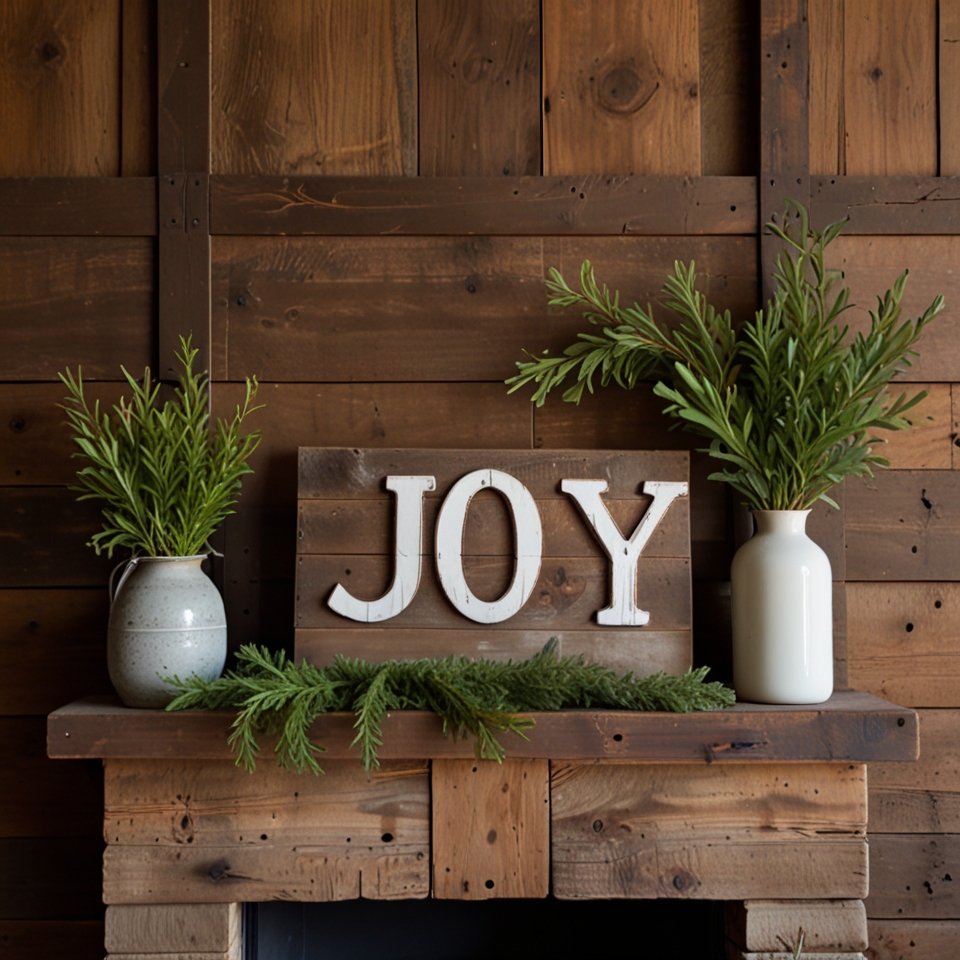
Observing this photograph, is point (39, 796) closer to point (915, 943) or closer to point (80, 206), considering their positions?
point (80, 206)

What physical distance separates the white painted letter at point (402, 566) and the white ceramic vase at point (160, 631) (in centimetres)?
18

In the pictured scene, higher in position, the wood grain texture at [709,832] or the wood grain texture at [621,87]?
the wood grain texture at [621,87]

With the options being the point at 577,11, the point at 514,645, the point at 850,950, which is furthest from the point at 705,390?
the point at 850,950

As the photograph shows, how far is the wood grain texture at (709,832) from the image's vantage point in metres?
1.09

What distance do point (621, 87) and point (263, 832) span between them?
123cm

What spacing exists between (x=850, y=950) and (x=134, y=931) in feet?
3.08

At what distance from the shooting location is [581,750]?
1046 mm

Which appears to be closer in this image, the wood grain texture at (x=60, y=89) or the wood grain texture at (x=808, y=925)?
the wood grain texture at (x=808, y=925)

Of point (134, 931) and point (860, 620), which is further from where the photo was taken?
→ point (860, 620)

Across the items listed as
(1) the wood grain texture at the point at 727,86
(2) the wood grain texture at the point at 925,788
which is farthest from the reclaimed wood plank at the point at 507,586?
(1) the wood grain texture at the point at 727,86

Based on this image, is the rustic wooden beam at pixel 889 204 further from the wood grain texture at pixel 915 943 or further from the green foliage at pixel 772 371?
the wood grain texture at pixel 915 943

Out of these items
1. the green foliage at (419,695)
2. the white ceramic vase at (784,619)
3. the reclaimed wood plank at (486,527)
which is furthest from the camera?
the reclaimed wood plank at (486,527)

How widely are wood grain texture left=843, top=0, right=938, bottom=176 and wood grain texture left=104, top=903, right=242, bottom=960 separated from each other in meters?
1.45

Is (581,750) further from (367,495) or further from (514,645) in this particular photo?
(367,495)
